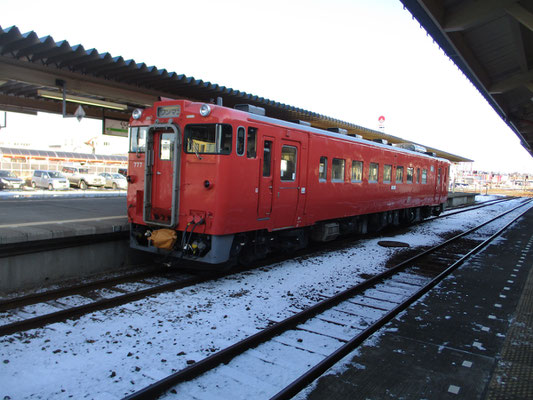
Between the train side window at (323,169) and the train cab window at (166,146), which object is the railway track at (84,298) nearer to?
the train cab window at (166,146)

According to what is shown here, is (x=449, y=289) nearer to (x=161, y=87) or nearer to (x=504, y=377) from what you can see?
(x=504, y=377)

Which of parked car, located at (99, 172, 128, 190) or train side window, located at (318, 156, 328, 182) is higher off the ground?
train side window, located at (318, 156, 328, 182)

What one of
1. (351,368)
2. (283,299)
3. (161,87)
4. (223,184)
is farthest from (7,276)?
(161,87)

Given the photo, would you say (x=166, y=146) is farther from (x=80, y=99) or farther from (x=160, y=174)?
(x=80, y=99)

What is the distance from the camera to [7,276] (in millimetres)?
6445

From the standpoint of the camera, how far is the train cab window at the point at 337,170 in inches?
407

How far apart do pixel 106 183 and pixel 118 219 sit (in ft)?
87.1

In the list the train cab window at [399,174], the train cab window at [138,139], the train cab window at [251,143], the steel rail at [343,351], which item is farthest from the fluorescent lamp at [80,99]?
the steel rail at [343,351]

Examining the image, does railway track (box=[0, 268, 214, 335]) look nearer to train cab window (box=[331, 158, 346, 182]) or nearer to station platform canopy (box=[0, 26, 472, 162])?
station platform canopy (box=[0, 26, 472, 162])

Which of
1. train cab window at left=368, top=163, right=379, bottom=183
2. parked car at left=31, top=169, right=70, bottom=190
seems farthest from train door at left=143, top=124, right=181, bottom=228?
parked car at left=31, top=169, right=70, bottom=190

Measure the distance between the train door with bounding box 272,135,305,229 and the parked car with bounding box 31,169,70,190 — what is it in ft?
81.0

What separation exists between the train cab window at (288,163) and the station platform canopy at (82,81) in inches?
72.6

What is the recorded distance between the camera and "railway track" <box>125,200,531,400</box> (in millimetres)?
3859

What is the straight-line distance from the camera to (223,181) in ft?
22.9
